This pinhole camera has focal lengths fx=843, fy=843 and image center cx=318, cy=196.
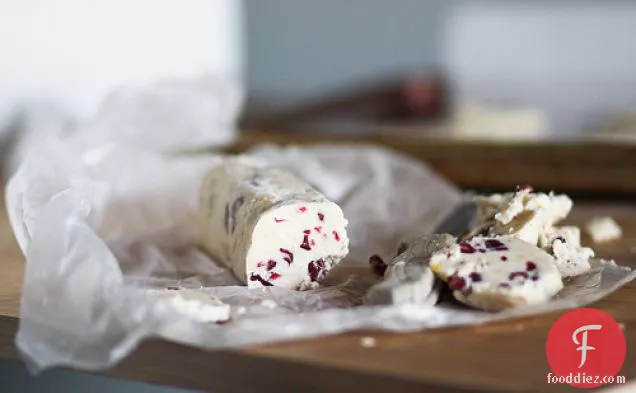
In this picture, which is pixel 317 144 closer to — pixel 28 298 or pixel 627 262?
pixel 627 262

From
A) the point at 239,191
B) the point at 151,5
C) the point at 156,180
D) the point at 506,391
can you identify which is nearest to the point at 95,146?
the point at 156,180

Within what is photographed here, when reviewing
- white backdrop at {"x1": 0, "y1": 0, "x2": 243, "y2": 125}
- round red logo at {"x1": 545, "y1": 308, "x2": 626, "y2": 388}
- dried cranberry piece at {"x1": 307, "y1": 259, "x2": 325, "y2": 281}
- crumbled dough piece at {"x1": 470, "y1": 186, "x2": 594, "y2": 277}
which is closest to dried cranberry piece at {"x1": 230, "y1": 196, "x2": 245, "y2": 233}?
dried cranberry piece at {"x1": 307, "y1": 259, "x2": 325, "y2": 281}

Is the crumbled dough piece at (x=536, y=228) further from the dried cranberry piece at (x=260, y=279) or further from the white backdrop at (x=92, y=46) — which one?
the white backdrop at (x=92, y=46)

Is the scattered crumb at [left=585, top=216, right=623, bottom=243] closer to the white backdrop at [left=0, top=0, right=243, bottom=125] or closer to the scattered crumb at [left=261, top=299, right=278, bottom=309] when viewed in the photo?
the scattered crumb at [left=261, top=299, right=278, bottom=309]

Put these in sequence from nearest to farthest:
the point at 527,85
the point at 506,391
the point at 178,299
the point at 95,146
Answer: the point at 506,391
the point at 178,299
the point at 95,146
the point at 527,85

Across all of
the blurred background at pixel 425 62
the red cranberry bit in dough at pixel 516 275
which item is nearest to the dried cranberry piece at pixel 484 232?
the red cranberry bit in dough at pixel 516 275

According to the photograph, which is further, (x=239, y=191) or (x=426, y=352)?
(x=239, y=191)
